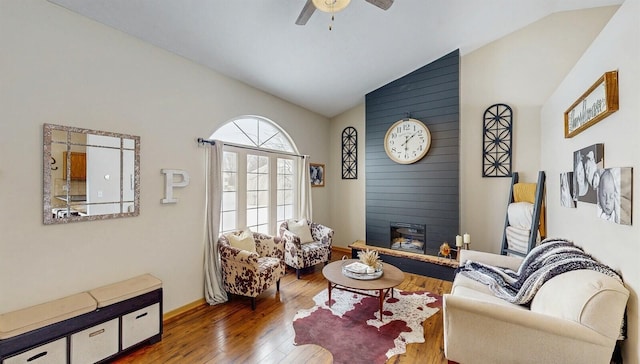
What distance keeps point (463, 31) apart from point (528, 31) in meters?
1.09

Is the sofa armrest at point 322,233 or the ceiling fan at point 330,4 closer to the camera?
the ceiling fan at point 330,4

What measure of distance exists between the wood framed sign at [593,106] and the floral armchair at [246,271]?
10.5 feet

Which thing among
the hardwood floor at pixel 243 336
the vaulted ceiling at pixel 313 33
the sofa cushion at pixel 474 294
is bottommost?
the hardwood floor at pixel 243 336

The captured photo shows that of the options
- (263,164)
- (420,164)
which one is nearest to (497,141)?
(420,164)

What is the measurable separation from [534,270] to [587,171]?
89cm

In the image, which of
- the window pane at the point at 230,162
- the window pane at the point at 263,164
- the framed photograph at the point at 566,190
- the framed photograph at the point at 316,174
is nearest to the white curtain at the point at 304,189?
the framed photograph at the point at 316,174

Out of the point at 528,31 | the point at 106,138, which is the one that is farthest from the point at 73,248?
the point at 528,31

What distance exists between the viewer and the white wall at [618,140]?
1.41 m

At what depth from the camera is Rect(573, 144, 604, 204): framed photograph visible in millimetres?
1815

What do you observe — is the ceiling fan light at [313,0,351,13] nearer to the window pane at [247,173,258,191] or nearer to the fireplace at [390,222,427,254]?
the window pane at [247,173,258,191]

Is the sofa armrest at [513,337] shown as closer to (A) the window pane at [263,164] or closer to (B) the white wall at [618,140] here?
(B) the white wall at [618,140]

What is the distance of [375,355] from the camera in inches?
86.5

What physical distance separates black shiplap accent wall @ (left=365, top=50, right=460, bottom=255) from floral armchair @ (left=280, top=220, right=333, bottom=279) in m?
0.92

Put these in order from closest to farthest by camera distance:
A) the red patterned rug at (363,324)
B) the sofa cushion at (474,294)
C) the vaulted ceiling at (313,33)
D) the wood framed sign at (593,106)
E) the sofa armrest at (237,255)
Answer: the wood framed sign at (593,106), the sofa cushion at (474,294), the red patterned rug at (363,324), the vaulted ceiling at (313,33), the sofa armrest at (237,255)
